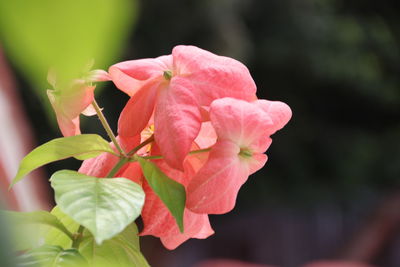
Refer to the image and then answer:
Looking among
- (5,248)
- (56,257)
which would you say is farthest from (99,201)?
(5,248)

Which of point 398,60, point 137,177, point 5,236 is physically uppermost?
point 5,236

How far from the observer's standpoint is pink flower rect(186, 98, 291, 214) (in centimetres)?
29

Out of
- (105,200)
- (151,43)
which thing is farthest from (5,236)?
(151,43)

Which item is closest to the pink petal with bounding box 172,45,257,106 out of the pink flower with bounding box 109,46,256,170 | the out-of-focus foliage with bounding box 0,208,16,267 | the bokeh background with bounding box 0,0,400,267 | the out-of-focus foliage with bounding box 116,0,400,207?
the pink flower with bounding box 109,46,256,170

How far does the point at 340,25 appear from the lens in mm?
5926

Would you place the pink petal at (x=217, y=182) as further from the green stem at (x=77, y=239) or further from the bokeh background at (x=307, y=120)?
the bokeh background at (x=307, y=120)

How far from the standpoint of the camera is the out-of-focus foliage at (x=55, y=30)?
0.26ft

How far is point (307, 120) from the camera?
19.7 feet

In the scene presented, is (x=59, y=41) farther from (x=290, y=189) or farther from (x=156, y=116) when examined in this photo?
(x=290, y=189)

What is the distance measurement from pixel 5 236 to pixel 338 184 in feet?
18.6

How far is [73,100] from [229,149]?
7 centimetres

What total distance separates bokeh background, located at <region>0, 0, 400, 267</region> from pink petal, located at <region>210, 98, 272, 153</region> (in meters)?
3.47

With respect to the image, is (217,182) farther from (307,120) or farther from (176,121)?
(307,120)

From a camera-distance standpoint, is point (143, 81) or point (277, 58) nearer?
point (143, 81)
